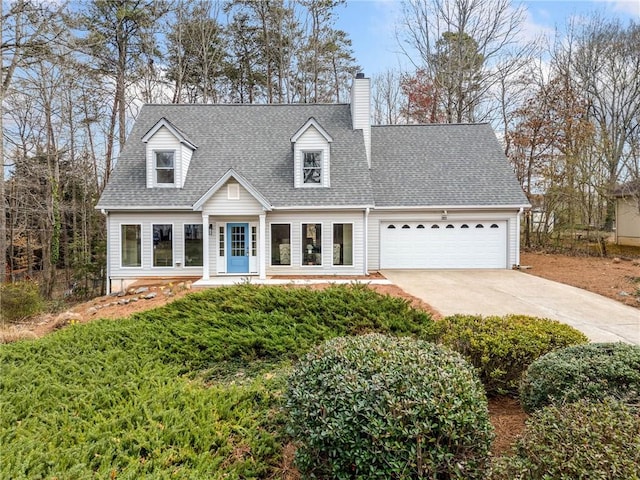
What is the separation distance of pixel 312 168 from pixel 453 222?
19.0 ft

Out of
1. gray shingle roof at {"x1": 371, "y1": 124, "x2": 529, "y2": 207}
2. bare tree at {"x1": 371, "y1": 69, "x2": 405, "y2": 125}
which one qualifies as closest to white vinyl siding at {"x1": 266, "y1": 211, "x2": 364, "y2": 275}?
gray shingle roof at {"x1": 371, "y1": 124, "x2": 529, "y2": 207}

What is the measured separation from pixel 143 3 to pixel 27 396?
68.6 feet

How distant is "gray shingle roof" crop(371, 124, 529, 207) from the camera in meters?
14.3

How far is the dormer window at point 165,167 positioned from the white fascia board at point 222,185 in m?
1.91

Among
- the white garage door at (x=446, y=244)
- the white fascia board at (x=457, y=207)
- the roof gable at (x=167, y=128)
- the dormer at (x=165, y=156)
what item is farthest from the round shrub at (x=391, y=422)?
the roof gable at (x=167, y=128)

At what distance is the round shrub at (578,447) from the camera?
2016 mm

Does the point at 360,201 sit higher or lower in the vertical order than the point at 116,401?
higher

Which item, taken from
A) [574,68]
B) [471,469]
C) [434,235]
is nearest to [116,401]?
[471,469]

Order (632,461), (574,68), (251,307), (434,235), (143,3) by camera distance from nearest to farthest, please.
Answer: (632,461) → (251,307) → (434,235) → (143,3) → (574,68)

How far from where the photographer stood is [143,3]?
1861 centimetres

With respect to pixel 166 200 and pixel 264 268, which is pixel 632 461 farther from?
pixel 166 200

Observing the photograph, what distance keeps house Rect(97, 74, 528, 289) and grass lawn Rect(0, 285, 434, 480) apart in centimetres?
651

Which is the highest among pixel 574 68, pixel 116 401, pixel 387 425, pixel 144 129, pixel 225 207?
pixel 574 68

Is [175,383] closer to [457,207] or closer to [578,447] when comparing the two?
[578,447]
